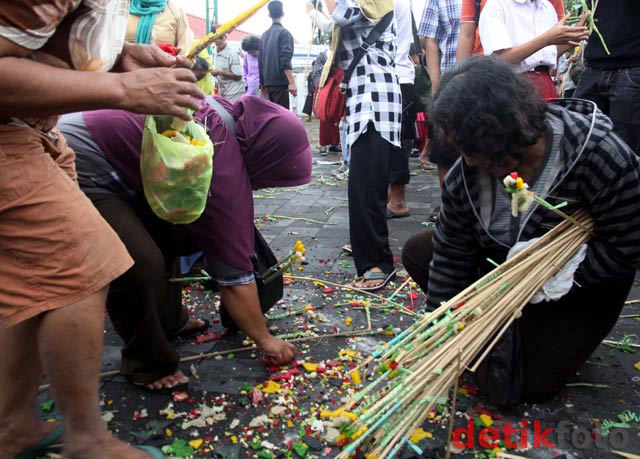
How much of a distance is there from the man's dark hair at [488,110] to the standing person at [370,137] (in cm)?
140

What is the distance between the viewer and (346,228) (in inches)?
194

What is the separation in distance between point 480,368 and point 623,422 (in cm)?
53

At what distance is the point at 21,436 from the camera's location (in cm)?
171

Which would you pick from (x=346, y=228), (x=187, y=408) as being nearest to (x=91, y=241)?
(x=187, y=408)

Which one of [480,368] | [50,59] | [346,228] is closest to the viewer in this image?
[50,59]

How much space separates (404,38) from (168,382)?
3441 millimetres

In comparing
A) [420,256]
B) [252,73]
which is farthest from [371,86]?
[252,73]

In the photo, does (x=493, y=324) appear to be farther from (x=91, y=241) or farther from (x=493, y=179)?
(x=91, y=241)

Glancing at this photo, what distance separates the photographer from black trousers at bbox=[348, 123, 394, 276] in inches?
135

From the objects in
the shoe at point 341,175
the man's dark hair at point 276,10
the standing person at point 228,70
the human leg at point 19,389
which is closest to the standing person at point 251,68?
the standing person at point 228,70

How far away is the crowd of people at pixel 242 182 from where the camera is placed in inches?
57.6

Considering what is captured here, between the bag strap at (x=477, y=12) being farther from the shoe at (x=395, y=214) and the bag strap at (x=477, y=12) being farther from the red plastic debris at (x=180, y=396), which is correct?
the red plastic debris at (x=180, y=396)

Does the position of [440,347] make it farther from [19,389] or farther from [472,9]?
[472,9]

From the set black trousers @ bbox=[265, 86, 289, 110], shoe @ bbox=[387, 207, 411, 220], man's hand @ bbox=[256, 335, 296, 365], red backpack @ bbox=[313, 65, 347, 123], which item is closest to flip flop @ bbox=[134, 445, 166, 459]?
man's hand @ bbox=[256, 335, 296, 365]
